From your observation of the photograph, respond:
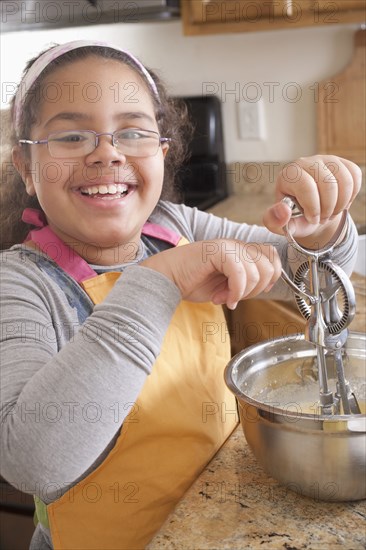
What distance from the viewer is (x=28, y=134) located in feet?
3.00

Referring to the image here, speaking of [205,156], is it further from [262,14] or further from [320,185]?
[320,185]

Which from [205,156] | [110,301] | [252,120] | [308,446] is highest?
[252,120]

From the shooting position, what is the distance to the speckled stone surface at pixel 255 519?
535mm

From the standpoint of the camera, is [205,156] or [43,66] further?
[205,156]

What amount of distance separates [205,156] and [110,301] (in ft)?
5.03

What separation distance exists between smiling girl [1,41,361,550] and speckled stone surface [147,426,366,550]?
11 cm

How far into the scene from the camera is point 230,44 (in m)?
2.04

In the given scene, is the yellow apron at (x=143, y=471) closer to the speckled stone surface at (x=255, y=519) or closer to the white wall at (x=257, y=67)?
the speckled stone surface at (x=255, y=519)

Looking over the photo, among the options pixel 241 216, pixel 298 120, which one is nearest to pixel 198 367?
pixel 241 216

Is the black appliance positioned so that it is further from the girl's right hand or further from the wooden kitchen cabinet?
the girl's right hand

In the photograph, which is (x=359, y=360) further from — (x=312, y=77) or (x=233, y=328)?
(x=312, y=77)

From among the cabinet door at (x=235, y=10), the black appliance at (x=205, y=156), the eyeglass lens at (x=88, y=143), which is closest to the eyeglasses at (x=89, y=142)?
the eyeglass lens at (x=88, y=143)

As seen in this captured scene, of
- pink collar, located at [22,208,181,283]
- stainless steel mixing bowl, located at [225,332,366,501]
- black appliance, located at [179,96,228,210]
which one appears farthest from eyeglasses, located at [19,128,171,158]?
black appliance, located at [179,96,228,210]

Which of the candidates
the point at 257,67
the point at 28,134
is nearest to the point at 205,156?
the point at 257,67
